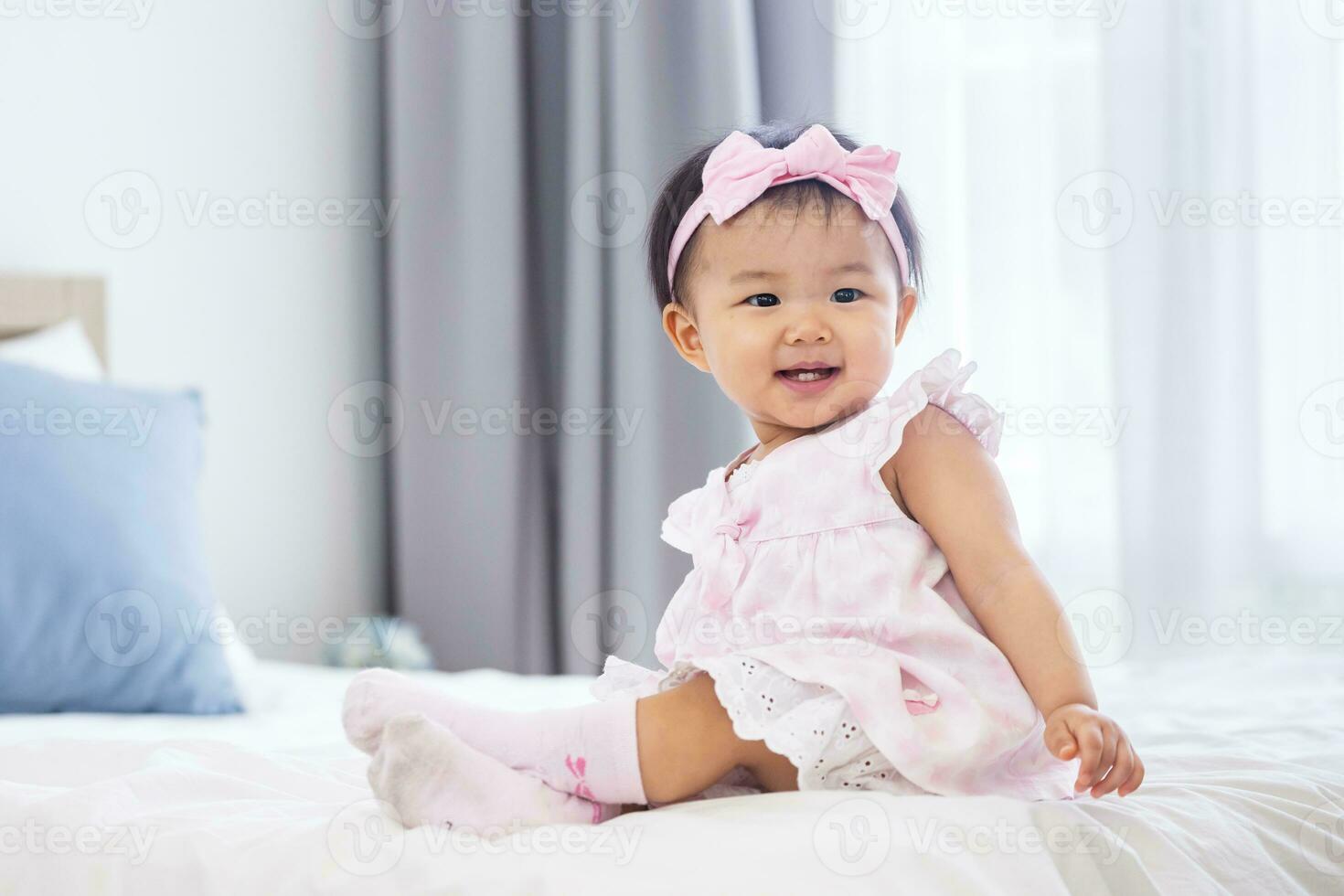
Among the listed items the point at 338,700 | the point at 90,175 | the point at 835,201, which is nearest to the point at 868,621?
the point at 835,201

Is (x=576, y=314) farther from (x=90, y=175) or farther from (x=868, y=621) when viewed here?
(x=868, y=621)

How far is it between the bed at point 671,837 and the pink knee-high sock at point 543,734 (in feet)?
0.13

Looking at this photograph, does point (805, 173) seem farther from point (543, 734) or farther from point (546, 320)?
point (546, 320)

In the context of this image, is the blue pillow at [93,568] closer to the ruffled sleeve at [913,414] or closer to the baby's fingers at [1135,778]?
the ruffled sleeve at [913,414]

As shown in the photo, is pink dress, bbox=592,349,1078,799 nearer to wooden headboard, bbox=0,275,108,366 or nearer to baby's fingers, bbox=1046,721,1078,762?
baby's fingers, bbox=1046,721,1078,762

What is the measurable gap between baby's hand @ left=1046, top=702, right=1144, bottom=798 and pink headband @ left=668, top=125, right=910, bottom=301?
47 centimetres

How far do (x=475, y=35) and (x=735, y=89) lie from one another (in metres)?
0.58

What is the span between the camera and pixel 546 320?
8.51 feet

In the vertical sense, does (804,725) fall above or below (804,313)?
below

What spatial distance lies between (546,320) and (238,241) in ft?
2.03

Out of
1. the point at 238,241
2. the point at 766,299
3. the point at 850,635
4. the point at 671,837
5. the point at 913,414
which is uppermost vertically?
the point at 238,241

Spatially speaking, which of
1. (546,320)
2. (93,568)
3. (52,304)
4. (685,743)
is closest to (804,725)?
(685,743)

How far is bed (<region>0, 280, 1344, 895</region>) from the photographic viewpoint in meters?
0.75

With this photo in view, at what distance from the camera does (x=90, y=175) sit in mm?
2088
